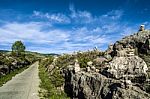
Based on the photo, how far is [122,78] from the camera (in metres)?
17.0

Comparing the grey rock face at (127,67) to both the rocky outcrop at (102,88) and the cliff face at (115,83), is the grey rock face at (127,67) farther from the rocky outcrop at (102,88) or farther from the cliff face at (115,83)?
the rocky outcrop at (102,88)

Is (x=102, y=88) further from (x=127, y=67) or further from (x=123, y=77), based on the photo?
(x=127, y=67)

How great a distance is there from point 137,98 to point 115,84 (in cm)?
273

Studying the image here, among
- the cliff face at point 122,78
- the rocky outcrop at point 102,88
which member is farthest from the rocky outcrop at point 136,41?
the rocky outcrop at point 102,88

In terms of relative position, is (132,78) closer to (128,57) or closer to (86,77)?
(128,57)

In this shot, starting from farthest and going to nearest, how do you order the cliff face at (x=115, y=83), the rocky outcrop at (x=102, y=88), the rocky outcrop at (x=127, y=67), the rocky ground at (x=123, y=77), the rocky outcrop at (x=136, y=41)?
1. the rocky outcrop at (x=136, y=41)
2. the rocky outcrop at (x=127, y=67)
3. the rocky ground at (x=123, y=77)
4. the cliff face at (x=115, y=83)
5. the rocky outcrop at (x=102, y=88)

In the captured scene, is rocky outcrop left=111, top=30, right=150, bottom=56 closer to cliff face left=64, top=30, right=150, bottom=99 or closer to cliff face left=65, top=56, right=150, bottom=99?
cliff face left=64, top=30, right=150, bottom=99

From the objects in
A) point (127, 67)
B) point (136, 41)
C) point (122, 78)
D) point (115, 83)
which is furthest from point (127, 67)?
point (136, 41)

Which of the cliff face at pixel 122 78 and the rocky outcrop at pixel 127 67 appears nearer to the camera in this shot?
the cliff face at pixel 122 78

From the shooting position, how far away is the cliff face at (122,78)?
14419mm

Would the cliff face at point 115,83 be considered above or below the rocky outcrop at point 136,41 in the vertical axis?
below

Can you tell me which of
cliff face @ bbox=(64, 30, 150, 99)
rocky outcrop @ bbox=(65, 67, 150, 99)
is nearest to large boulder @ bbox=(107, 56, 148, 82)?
cliff face @ bbox=(64, 30, 150, 99)

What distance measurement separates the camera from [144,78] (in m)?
15.4

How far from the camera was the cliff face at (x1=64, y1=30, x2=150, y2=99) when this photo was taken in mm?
14419
